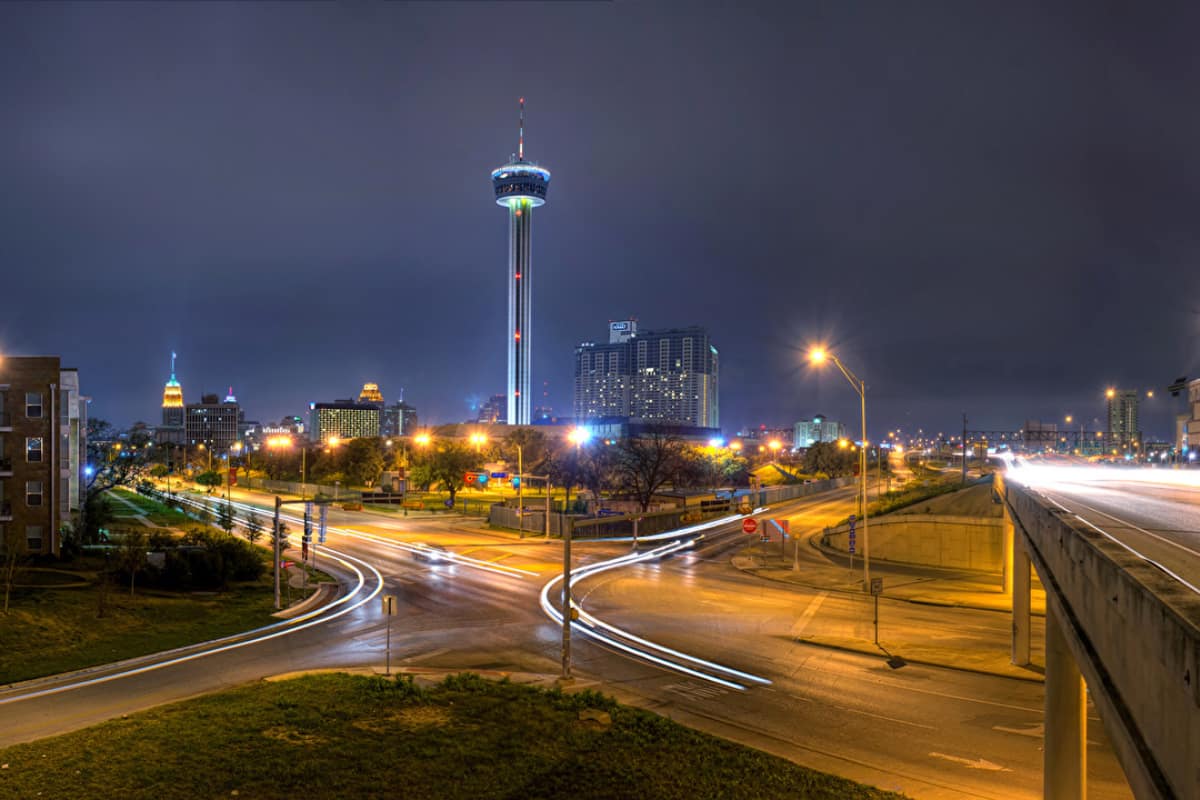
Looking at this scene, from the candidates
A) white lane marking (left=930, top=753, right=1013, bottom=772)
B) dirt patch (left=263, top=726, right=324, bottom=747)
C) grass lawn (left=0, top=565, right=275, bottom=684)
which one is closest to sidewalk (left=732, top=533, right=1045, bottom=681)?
white lane marking (left=930, top=753, right=1013, bottom=772)

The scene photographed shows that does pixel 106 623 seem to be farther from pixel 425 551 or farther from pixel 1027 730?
pixel 1027 730

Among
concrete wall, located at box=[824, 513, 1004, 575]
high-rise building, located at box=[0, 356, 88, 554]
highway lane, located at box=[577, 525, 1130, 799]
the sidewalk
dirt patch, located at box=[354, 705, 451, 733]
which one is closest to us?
highway lane, located at box=[577, 525, 1130, 799]

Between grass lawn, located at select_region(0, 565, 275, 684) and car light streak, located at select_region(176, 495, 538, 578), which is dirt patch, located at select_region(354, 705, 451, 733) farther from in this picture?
car light streak, located at select_region(176, 495, 538, 578)

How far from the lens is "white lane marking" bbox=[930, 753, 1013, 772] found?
13977mm

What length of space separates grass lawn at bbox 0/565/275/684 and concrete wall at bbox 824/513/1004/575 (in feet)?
105

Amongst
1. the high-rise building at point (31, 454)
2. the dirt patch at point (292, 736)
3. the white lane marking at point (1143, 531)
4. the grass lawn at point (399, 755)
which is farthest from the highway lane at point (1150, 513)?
the high-rise building at point (31, 454)

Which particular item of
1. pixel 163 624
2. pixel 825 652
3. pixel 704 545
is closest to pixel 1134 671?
pixel 825 652

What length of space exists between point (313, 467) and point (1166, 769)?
11715 centimetres

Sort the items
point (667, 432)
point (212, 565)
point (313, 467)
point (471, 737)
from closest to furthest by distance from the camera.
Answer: point (471, 737)
point (212, 565)
point (313, 467)
point (667, 432)

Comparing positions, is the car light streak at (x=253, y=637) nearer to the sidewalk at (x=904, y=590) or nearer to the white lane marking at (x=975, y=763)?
the sidewalk at (x=904, y=590)

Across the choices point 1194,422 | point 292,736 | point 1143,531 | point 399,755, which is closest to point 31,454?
point 292,736

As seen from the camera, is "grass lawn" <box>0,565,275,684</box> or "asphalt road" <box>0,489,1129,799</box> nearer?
"asphalt road" <box>0,489,1129,799</box>

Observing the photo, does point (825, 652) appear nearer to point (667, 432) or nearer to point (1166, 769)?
point (1166, 769)

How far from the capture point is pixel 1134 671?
5.04 metres
